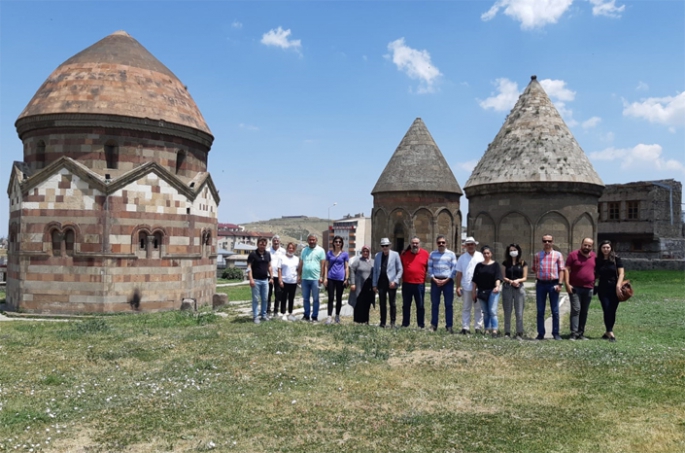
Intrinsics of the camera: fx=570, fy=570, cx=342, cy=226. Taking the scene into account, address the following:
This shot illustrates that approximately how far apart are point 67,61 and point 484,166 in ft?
58.5

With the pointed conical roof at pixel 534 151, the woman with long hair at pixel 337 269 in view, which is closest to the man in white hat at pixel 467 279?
the woman with long hair at pixel 337 269

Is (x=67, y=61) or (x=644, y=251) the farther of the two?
(x=644, y=251)

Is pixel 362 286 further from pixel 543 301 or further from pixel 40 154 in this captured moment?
pixel 40 154

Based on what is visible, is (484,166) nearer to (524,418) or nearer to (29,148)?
(29,148)

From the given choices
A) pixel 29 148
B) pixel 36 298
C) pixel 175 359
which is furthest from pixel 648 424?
pixel 29 148

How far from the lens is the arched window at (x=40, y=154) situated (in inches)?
679

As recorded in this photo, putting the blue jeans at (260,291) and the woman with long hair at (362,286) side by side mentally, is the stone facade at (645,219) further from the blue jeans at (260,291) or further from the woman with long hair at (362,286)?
the blue jeans at (260,291)

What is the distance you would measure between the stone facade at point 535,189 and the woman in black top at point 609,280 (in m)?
14.7

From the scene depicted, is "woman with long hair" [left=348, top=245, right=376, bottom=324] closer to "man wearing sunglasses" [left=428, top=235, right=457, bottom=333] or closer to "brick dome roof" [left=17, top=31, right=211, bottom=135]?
"man wearing sunglasses" [left=428, top=235, right=457, bottom=333]

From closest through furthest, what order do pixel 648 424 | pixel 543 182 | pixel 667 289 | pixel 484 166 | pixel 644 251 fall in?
pixel 648 424 → pixel 667 289 → pixel 543 182 → pixel 484 166 → pixel 644 251

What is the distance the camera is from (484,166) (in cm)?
2673

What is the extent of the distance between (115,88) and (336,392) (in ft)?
44.9

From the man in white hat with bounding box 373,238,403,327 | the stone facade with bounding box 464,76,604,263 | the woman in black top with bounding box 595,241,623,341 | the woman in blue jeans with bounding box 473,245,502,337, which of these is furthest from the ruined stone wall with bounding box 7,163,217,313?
the stone facade with bounding box 464,76,604,263

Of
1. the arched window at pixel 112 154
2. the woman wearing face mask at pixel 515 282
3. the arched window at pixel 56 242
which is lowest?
the woman wearing face mask at pixel 515 282
